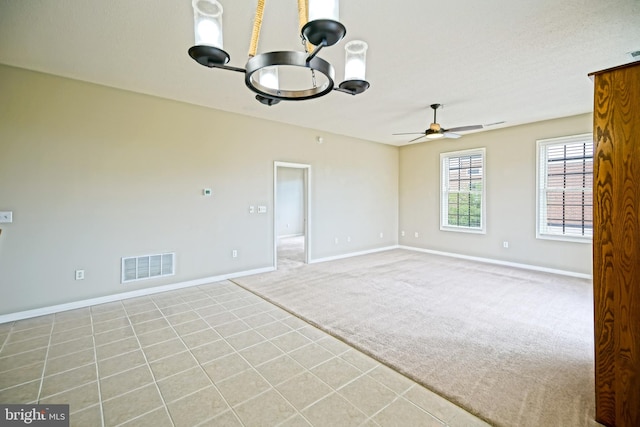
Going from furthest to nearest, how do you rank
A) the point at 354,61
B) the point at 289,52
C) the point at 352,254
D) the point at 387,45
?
the point at 352,254
the point at 387,45
the point at 354,61
the point at 289,52

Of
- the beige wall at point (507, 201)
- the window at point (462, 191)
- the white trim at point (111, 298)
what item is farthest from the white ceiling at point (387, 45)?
the white trim at point (111, 298)

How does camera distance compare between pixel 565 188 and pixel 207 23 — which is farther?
pixel 565 188

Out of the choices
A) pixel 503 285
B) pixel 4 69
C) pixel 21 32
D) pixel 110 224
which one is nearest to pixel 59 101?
pixel 4 69

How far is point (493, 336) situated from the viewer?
9.47ft

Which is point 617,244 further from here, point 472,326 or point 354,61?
point 354,61

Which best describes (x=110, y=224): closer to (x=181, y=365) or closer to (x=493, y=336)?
(x=181, y=365)

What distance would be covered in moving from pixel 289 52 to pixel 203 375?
238cm

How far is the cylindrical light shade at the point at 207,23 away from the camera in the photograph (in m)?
1.35

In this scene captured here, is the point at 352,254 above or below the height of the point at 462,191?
below

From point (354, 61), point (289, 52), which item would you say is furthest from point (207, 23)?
point (354, 61)

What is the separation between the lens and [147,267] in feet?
13.5

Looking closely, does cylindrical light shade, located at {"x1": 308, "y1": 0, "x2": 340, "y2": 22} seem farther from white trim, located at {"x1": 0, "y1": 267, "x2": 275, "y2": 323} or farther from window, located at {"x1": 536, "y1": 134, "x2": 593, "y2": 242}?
window, located at {"x1": 536, "y1": 134, "x2": 593, "y2": 242}

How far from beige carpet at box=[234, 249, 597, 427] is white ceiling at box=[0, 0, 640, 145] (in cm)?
286

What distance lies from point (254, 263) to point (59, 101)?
349cm
